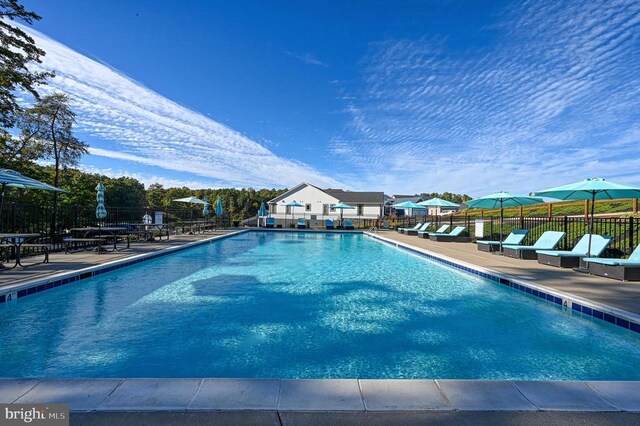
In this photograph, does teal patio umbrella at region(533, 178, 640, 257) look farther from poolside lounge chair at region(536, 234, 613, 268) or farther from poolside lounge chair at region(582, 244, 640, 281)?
poolside lounge chair at region(582, 244, 640, 281)

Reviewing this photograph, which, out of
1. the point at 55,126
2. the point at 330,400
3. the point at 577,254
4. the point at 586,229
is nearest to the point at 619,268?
the point at 577,254

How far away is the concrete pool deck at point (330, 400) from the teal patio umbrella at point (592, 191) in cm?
654

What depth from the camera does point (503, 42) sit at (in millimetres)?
13922

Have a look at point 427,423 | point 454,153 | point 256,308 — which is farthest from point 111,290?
point 454,153

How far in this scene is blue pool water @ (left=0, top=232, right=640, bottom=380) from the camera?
3.38 m

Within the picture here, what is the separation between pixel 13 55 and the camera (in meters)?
12.9

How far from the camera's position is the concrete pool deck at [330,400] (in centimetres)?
205

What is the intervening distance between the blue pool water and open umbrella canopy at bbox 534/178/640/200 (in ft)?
10.8

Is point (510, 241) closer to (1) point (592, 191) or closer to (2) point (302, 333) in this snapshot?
(1) point (592, 191)

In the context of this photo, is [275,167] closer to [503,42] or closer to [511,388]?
[503,42]

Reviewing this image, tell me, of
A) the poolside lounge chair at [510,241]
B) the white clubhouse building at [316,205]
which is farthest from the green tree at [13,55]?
the white clubhouse building at [316,205]

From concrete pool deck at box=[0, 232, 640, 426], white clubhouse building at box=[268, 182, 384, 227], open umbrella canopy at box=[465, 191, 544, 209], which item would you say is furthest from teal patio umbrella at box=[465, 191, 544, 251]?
white clubhouse building at box=[268, 182, 384, 227]

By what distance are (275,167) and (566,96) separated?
25463 millimetres

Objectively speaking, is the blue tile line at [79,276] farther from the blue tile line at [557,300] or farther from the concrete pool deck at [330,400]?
the blue tile line at [557,300]
